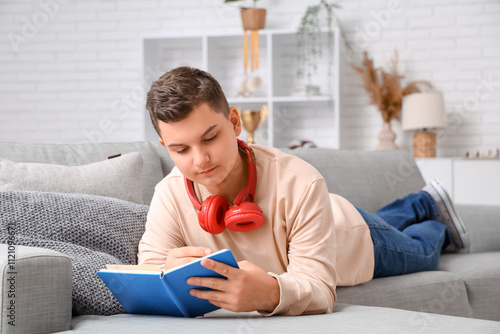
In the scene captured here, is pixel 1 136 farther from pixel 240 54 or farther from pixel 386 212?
pixel 386 212

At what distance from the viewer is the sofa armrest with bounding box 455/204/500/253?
2643 millimetres

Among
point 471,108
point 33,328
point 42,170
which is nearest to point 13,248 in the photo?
point 33,328

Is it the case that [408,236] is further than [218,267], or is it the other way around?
[408,236]

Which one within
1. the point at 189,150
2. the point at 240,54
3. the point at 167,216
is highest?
the point at 240,54

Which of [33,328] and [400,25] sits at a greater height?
[400,25]

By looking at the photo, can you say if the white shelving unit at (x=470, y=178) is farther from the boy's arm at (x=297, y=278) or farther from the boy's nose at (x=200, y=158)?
the boy's nose at (x=200, y=158)

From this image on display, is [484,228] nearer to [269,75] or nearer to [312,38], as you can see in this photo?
[269,75]

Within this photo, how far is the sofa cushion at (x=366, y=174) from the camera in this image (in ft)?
8.43

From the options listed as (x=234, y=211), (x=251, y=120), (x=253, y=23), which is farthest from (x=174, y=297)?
(x=253, y=23)

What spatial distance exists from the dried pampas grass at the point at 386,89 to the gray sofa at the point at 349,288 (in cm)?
172

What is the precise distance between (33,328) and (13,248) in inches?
6.6

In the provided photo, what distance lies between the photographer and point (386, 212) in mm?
2514

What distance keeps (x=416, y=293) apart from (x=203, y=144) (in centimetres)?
106

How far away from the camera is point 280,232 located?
1.37 meters
